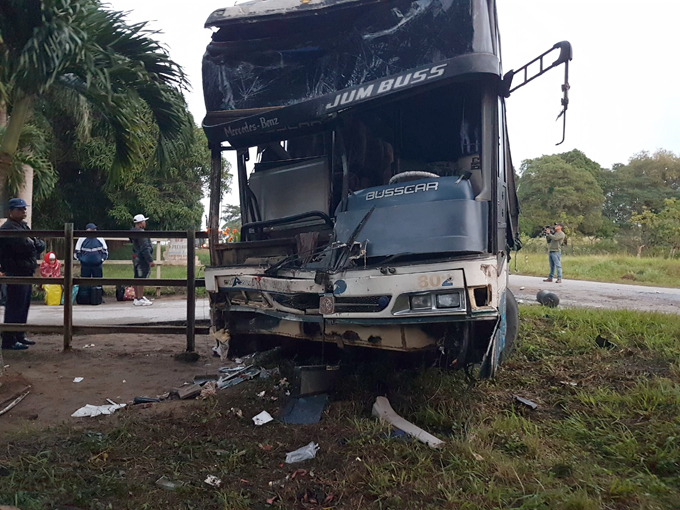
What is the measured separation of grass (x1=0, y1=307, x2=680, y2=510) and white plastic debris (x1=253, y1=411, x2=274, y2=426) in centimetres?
6

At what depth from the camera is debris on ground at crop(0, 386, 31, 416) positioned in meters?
3.80

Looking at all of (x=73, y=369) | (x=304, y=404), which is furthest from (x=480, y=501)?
(x=73, y=369)

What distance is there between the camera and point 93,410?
3875 mm

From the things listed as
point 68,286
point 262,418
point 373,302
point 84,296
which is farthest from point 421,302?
point 84,296

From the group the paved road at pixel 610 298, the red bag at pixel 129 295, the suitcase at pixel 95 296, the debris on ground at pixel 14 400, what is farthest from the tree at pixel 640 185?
the debris on ground at pixel 14 400

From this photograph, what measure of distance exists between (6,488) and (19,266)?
4.06 m

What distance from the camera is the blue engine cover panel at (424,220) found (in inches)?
125

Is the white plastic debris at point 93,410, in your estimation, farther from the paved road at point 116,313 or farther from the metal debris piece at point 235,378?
the paved road at point 116,313

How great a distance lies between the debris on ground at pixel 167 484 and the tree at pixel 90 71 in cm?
320

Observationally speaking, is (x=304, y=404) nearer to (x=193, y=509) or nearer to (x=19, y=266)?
(x=193, y=509)

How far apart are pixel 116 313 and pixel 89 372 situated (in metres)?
3.49

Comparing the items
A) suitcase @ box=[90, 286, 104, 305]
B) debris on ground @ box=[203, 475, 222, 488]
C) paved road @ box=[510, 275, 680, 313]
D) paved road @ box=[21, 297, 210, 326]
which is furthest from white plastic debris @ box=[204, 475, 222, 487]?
suitcase @ box=[90, 286, 104, 305]

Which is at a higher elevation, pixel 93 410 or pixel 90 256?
pixel 90 256

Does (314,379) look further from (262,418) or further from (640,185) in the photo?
(640,185)
